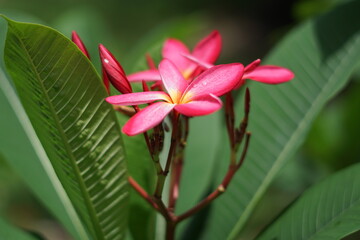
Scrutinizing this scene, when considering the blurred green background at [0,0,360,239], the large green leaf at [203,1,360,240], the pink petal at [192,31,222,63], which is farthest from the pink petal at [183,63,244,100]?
the blurred green background at [0,0,360,239]

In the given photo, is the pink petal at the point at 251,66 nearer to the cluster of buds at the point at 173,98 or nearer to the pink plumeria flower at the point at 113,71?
the cluster of buds at the point at 173,98

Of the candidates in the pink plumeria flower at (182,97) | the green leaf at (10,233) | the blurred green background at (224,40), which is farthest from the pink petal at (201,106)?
the blurred green background at (224,40)

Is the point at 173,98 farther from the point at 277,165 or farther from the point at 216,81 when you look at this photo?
the point at 277,165

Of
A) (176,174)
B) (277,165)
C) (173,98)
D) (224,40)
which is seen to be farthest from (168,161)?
(224,40)

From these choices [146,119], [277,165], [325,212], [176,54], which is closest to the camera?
[146,119]

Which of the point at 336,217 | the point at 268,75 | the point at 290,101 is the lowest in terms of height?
the point at 336,217

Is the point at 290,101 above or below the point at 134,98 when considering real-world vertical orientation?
below
